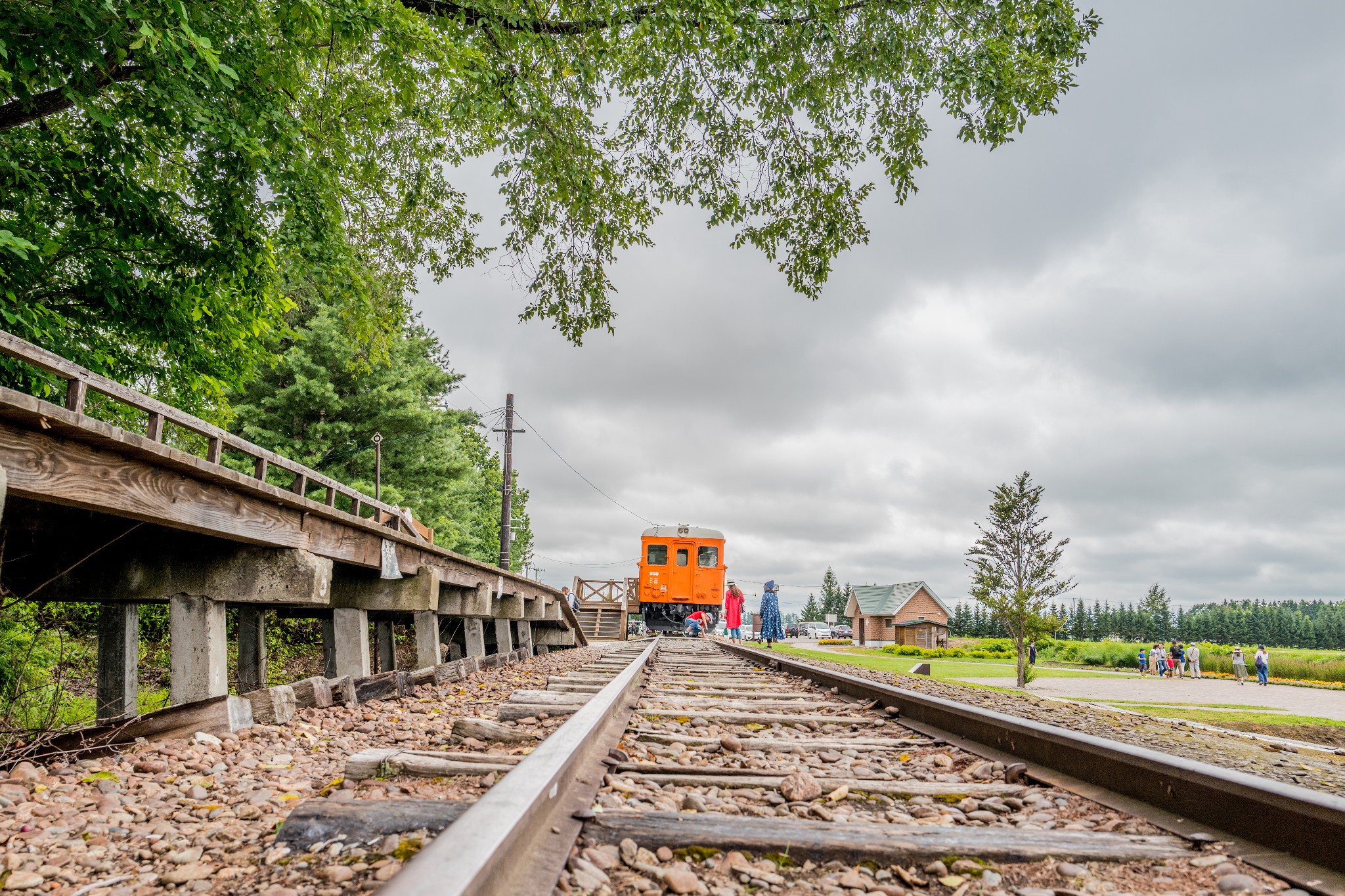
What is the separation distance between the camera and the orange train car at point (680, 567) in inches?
1017

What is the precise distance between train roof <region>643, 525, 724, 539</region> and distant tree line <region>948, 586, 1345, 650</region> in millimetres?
78846

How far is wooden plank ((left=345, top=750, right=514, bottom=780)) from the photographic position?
269cm

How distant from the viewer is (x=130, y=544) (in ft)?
17.3

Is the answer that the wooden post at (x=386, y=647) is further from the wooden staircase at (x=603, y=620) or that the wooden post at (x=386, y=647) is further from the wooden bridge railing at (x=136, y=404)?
the wooden staircase at (x=603, y=620)

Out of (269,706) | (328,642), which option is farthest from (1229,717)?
(328,642)

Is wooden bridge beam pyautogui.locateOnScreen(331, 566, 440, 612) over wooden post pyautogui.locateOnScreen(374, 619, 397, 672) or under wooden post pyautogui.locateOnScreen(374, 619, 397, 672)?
over

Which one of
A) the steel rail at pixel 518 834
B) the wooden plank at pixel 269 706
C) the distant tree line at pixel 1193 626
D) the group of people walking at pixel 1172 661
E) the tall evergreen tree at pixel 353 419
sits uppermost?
the tall evergreen tree at pixel 353 419

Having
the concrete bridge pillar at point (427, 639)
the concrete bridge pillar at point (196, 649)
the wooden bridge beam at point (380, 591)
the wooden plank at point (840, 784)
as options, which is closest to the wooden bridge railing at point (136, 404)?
the concrete bridge pillar at point (196, 649)

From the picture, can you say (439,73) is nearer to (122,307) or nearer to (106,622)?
(122,307)

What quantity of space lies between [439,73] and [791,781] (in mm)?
6227

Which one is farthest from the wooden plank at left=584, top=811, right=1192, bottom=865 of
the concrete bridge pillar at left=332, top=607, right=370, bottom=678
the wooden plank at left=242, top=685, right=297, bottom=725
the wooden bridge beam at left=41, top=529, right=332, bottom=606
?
the concrete bridge pillar at left=332, top=607, right=370, bottom=678

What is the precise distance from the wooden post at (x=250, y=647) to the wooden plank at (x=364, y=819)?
6491mm

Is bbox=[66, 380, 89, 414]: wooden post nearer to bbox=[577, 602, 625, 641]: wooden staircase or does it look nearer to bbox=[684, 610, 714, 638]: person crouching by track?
bbox=[577, 602, 625, 641]: wooden staircase

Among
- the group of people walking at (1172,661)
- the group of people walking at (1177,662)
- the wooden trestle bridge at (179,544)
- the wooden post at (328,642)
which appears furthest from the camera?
the group of people walking at (1172,661)
